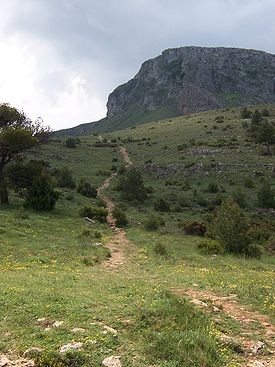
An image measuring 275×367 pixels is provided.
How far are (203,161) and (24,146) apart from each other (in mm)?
35298

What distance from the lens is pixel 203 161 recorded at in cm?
6538

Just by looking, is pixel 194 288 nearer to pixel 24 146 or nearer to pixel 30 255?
pixel 30 255

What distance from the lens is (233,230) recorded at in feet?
90.0

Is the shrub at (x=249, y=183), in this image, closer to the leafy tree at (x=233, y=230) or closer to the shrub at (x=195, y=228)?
the shrub at (x=195, y=228)

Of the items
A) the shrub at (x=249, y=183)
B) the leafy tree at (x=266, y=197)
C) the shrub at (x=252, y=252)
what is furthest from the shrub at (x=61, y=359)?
the shrub at (x=249, y=183)

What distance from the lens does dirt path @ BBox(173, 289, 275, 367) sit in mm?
9008

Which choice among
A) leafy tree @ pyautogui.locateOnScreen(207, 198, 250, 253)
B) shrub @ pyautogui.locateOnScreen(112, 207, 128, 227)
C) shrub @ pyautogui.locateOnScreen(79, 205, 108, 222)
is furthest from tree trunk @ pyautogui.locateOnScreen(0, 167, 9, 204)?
leafy tree @ pyautogui.locateOnScreen(207, 198, 250, 253)

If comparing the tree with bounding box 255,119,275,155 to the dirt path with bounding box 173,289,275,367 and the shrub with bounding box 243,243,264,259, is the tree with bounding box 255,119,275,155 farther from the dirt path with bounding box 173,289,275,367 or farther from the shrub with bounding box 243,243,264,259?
the dirt path with bounding box 173,289,275,367

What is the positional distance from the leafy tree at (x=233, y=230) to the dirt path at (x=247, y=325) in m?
13.3

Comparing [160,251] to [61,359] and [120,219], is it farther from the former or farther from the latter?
[61,359]

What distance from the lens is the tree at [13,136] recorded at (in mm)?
36156

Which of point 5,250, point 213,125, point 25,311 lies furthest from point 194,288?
point 213,125

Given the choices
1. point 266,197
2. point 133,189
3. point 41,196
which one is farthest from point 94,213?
point 266,197

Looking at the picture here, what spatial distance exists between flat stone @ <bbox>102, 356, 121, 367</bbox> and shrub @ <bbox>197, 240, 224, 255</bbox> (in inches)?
753
